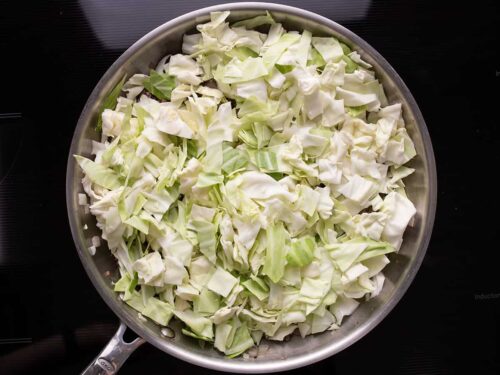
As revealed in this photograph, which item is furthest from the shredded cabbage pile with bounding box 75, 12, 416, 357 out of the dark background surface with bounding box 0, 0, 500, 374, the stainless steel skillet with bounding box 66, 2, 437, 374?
the dark background surface with bounding box 0, 0, 500, 374

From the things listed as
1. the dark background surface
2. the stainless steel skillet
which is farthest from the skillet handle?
the dark background surface

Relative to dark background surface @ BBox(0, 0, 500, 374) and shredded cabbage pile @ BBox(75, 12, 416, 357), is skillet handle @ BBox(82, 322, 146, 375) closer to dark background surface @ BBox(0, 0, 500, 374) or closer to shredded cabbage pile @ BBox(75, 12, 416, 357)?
shredded cabbage pile @ BBox(75, 12, 416, 357)

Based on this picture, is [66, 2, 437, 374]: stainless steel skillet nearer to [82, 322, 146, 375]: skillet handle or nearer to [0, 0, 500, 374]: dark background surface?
[82, 322, 146, 375]: skillet handle

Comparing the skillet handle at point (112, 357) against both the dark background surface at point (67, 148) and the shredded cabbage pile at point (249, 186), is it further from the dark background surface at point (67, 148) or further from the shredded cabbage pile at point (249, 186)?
the dark background surface at point (67, 148)

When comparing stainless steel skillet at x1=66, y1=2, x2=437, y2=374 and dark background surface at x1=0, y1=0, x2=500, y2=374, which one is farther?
dark background surface at x1=0, y1=0, x2=500, y2=374

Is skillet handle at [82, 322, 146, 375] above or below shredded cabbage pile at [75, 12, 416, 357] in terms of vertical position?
below

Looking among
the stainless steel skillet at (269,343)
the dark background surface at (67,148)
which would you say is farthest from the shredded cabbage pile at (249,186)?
the dark background surface at (67,148)
